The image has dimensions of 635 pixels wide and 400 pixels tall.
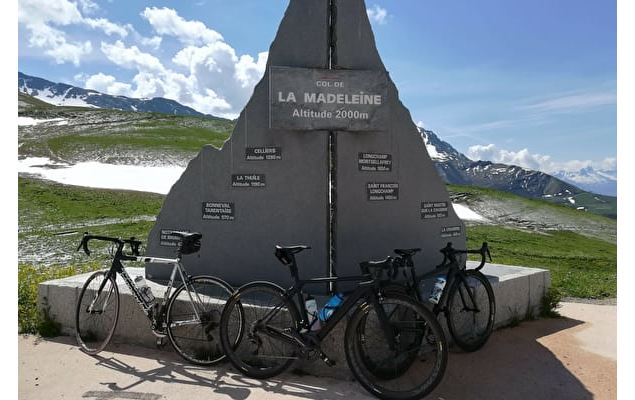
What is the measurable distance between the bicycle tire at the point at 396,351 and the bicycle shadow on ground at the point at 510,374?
30cm

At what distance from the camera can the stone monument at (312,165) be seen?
695cm

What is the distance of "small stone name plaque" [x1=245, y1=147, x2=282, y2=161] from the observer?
7152 mm

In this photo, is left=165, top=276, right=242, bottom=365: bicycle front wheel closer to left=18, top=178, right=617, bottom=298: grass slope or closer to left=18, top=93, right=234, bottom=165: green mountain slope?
left=18, top=178, right=617, bottom=298: grass slope

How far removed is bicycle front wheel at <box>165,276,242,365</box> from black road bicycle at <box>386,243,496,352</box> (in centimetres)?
234

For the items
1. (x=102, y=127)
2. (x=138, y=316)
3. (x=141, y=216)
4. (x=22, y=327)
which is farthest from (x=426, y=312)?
(x=102, y=127)

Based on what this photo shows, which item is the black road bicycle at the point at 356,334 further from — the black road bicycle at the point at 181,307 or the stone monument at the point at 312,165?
the stone monument at the point at 312,165

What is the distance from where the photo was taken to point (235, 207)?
7.36 m

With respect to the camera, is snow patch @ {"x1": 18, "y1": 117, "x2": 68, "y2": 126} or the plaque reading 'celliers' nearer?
the plaque reading 'celliers'

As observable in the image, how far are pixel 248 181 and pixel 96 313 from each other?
8.84 ft

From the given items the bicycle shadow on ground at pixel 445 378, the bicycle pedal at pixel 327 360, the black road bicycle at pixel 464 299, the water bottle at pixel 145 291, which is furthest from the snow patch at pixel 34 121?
the bicycle pedal at pixel 327 360

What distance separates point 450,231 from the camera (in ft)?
26.6

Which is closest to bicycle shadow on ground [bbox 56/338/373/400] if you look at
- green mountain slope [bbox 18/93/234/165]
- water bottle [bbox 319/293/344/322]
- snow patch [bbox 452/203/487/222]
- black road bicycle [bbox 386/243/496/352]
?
water bottle [bbox 319/293/344/322]

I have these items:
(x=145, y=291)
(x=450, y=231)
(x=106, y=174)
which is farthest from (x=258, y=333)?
(x=106, y=174)

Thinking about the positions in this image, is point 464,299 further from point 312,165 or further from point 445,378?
point 312,165
